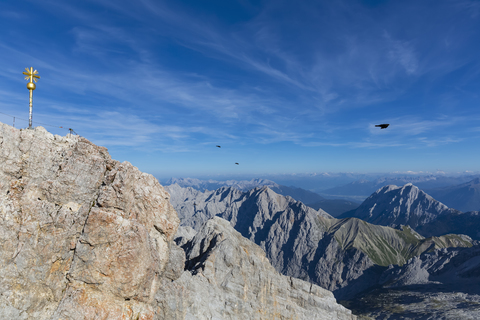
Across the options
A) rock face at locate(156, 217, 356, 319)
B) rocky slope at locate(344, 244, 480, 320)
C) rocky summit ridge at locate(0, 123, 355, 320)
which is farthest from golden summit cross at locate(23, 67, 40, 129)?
rocky slope at locate(344, 244, 480, 320)

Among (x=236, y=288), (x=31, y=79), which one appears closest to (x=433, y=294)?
(x=236, y=288)

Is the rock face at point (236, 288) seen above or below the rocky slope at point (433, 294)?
above

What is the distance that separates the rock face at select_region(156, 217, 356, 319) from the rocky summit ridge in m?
8.27

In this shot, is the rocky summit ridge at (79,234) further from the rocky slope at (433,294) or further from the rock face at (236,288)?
the rocky slope at (433,294)

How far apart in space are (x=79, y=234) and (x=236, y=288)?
3833 centimetres

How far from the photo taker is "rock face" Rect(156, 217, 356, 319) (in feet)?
140

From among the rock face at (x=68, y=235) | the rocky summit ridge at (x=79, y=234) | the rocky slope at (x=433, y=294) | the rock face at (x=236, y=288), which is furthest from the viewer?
the rocky slope at (x=433, y=294)

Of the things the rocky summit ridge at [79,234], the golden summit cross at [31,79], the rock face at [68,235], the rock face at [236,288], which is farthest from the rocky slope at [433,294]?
the golden summit cross at [31,79]

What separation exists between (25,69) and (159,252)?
29357mm

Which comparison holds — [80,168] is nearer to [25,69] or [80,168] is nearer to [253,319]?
[25,69]

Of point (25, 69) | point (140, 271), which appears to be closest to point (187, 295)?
point (140, 271)

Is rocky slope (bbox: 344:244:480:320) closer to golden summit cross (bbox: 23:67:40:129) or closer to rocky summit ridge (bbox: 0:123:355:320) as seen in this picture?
rocky summit ridge (bbox: 0:123:355:320)

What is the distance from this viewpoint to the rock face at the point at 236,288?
1682 inches

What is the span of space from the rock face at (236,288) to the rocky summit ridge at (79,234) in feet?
27.1
